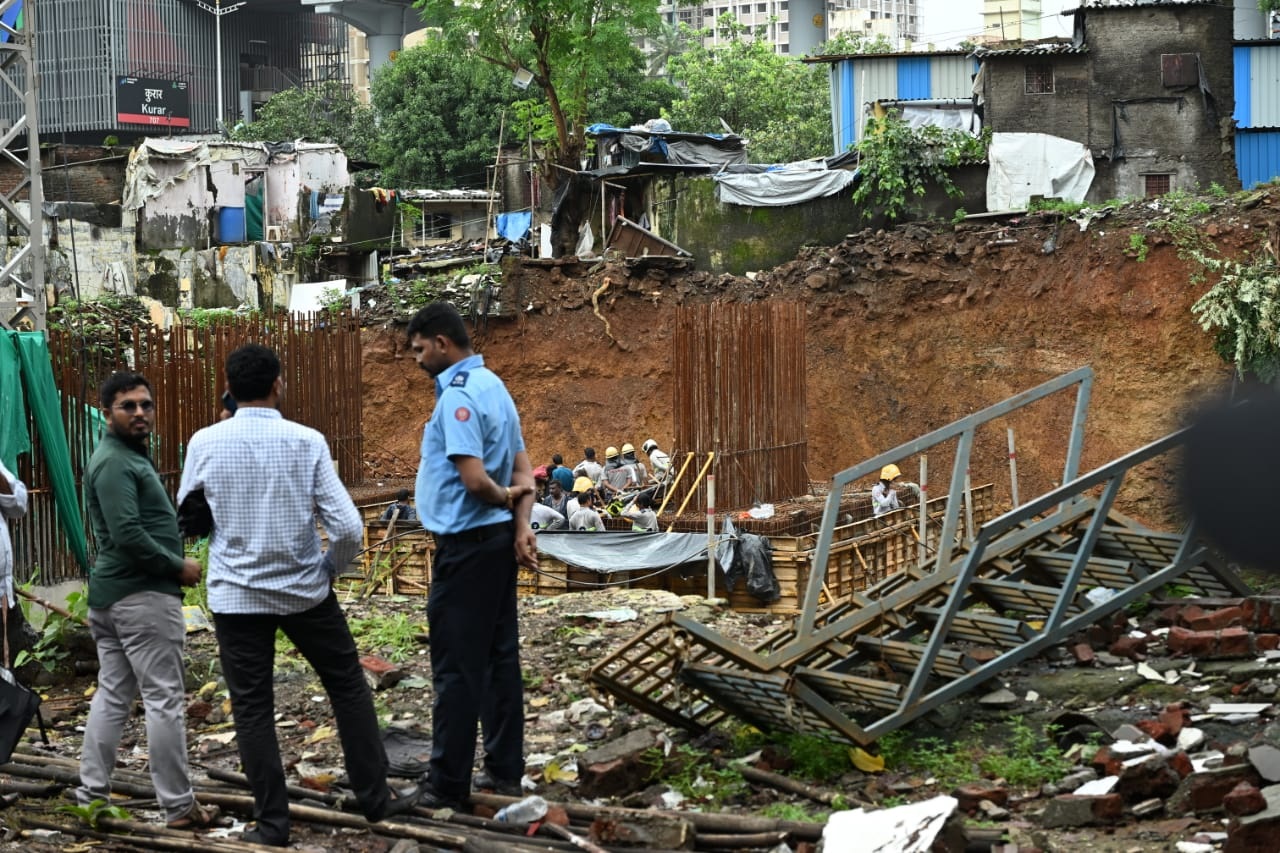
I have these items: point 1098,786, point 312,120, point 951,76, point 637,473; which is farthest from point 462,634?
point 312,120

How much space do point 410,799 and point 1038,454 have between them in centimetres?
1711

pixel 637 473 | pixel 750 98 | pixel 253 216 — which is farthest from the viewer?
pixel 750 98

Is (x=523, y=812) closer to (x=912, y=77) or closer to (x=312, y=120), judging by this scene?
(x=912, y=77)

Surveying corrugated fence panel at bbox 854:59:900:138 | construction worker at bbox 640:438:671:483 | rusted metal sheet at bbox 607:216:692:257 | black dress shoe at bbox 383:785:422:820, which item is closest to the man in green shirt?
black dress shoe at bbox 383:785:422:820

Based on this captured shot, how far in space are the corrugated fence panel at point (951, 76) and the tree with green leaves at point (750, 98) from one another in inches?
424

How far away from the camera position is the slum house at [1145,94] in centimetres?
2356

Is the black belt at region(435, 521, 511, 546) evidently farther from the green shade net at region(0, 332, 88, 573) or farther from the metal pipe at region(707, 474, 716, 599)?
the metal pipe at region(707, 474, 716, 599)

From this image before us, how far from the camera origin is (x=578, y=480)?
16.7 metres

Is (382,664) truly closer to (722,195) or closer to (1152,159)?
(722,195)

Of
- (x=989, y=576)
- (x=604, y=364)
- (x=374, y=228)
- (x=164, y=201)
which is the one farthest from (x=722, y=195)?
(x=989, y=576)

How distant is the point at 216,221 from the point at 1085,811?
103 ft

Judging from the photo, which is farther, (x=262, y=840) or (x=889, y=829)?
(x=262, y=840)

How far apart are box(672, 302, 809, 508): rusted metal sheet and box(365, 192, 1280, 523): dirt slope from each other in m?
4.51

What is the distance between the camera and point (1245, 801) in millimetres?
4578
